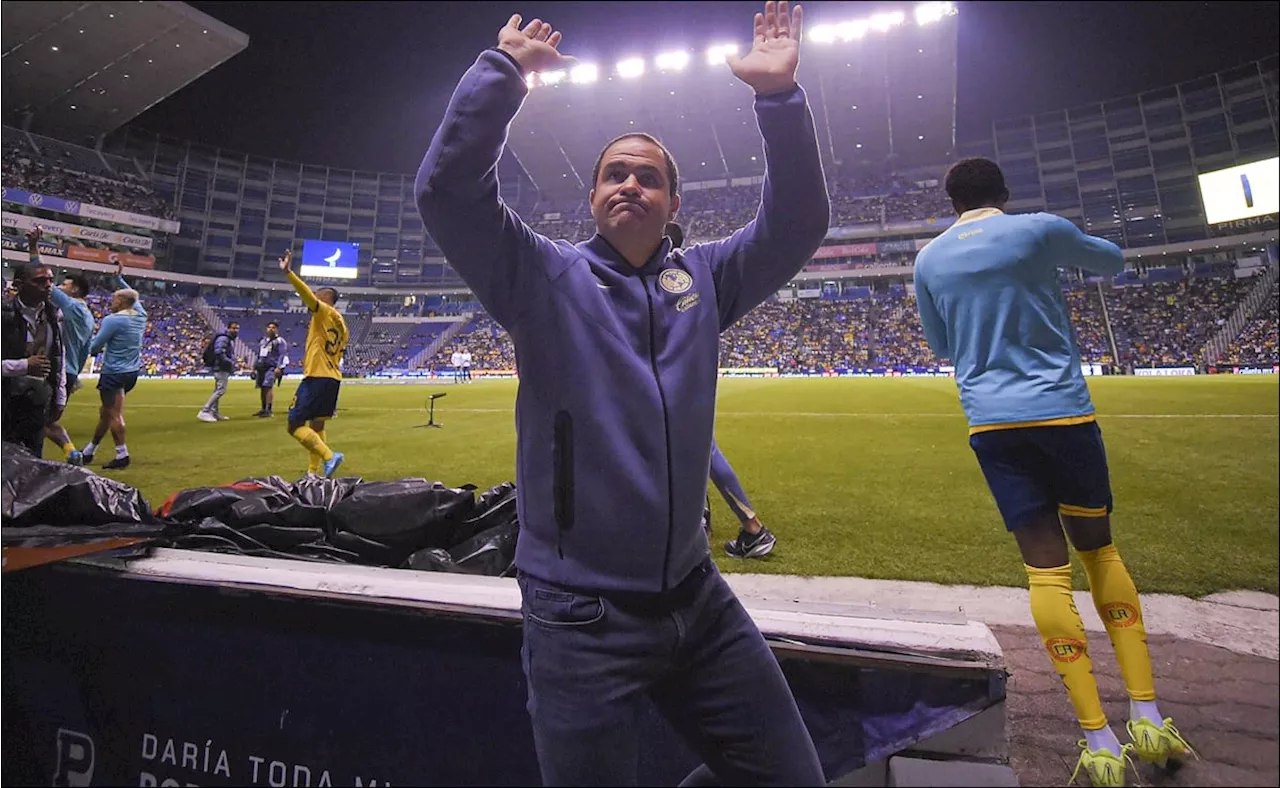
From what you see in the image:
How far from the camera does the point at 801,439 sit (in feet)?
27.2

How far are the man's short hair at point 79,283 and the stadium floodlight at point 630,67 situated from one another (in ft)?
74.1

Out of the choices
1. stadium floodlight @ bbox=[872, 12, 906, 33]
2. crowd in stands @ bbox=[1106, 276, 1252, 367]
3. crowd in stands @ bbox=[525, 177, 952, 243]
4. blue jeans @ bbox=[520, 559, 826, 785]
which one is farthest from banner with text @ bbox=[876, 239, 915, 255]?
blue jeans @ bbox=[520, 559, 826, 785]

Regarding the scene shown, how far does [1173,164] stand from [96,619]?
196 ft

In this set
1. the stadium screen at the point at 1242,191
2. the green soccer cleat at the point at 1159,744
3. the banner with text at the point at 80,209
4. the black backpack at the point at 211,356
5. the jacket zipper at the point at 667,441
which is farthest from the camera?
the banner with text at the point at 80,209

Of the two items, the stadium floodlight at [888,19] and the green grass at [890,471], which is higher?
the stadium floodlight at [888,19]

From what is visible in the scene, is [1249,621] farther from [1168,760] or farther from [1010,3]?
[1010,3]

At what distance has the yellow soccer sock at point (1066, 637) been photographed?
1548mm

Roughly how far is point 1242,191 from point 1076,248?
1767 inches

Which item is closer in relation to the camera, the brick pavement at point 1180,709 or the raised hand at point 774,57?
the raised hand at point 774,57

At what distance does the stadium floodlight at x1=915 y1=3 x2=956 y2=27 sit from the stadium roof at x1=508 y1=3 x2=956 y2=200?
78 millimetres

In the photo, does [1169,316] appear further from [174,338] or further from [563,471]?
[174,338]

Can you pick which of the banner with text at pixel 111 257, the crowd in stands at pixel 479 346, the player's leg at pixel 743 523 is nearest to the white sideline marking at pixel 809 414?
the player's leg at pixel 743 523

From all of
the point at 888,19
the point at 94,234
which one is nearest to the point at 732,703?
the point at 888,19

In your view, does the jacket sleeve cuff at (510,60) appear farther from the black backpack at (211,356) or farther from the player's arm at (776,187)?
the black backpack at (211,356)
